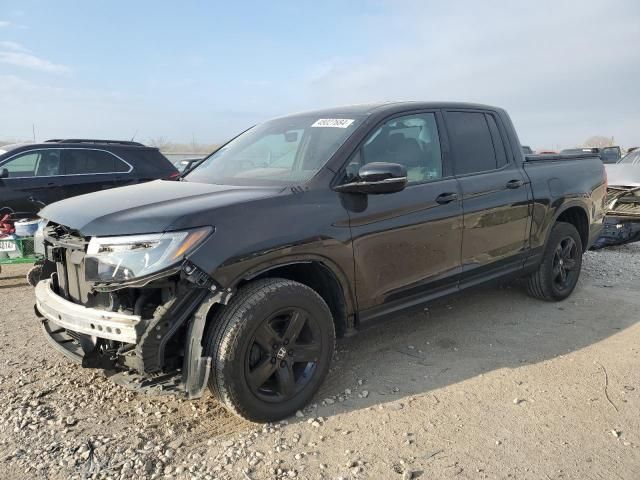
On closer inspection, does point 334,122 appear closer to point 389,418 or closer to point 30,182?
point 389,418

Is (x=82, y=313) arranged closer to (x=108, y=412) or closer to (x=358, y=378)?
(x=108, y=412)

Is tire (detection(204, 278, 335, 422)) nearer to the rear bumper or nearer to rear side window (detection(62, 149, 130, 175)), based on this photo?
the rear bumper

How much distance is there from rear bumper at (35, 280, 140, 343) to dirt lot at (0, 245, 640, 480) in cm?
61

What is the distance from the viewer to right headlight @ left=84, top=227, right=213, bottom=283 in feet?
8.39

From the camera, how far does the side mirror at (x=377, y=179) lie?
3.10 m

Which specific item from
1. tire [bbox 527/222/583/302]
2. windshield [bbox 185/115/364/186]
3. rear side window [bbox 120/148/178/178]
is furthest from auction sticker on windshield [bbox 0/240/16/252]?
tire [bbox 527/222/583/302]

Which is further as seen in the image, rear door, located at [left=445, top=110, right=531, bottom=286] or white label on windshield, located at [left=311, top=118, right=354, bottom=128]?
rear door, located at [left=445, top=110, right=531, bottom=286]

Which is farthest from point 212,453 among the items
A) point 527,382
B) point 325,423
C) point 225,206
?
point 527,382

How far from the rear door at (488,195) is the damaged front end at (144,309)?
2.20 m

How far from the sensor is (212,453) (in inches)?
106

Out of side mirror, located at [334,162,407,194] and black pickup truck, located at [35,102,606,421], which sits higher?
side mirror, located at [334,162,407,194]

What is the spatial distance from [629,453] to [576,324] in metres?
2.02

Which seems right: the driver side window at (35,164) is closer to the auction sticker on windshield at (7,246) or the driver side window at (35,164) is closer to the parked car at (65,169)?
the parked car at (65,169)

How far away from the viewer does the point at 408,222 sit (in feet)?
11.6
